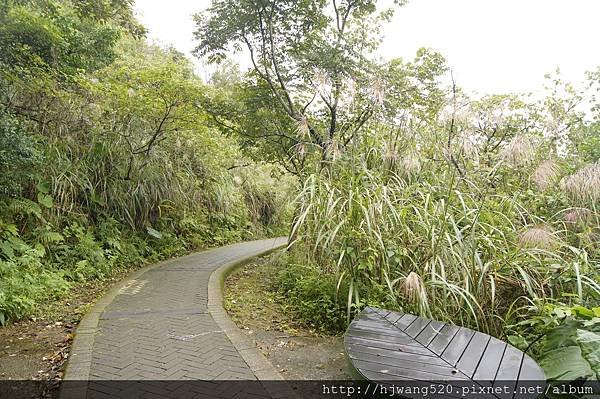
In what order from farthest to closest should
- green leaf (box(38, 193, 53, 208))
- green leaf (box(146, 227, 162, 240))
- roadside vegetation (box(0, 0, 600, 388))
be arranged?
green leaf (box(146, 227, 162, 240)) → green leaf (box(38, 193, 53, 208)) → roadside vegetation (box(0, 0, 600, 388))

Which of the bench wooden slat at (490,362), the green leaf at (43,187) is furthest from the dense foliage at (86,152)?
the bench wooden slat at (490,362)

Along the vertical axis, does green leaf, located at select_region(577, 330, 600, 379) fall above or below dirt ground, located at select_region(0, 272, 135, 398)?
above

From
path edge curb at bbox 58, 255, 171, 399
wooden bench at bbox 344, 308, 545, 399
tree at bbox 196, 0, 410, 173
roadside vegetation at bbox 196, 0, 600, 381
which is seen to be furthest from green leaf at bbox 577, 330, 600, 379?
tree at bbox 196, 0, 410, 173

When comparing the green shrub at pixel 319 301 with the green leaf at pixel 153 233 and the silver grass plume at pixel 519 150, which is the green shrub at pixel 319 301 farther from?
the green leaf at pixel 153 233

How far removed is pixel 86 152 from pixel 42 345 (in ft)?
14.7

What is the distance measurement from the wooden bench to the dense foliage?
3.96m

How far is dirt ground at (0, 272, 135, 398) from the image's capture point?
9.87 ft

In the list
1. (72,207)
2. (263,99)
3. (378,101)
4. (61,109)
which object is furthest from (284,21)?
(72,207)

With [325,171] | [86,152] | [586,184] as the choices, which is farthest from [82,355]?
[86,152]

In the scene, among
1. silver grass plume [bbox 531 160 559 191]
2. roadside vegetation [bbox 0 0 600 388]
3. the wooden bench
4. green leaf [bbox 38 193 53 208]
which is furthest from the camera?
green leaf [bbox 38 193 53 208]

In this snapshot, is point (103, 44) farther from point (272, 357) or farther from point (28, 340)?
point (272, 357)

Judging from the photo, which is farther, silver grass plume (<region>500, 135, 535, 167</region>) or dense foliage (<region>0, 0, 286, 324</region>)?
dense foliage (<region>0, 0, 286, 324</region>)

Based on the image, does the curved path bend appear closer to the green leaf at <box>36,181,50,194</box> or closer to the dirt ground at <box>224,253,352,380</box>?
the dirt ground at <box>224,253,352,380</box>

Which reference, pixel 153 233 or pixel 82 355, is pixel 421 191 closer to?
pixel 82 355
